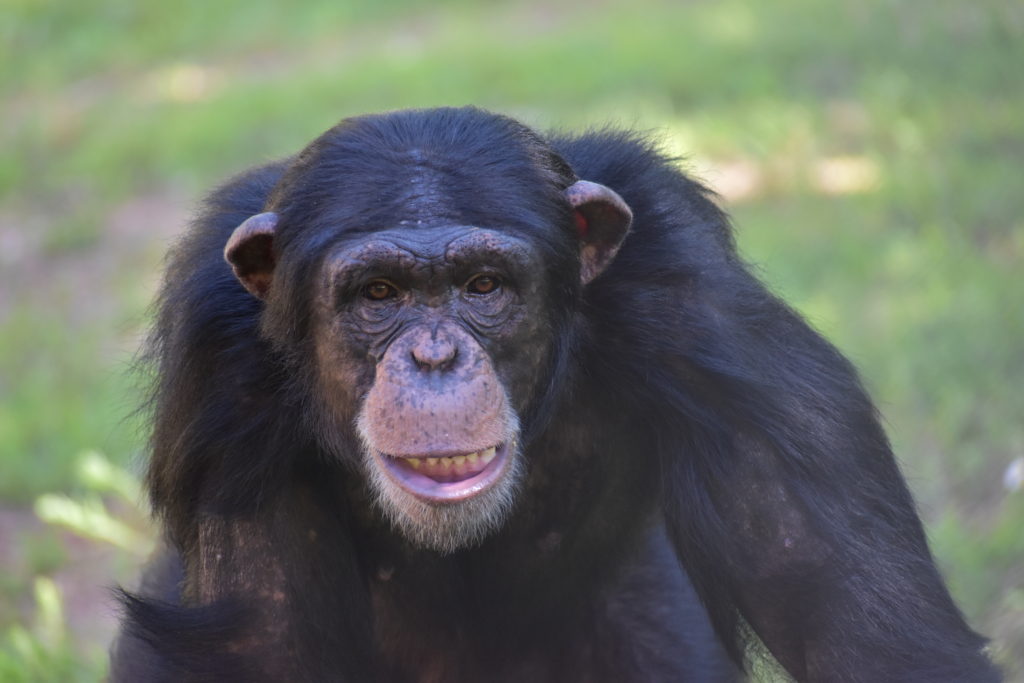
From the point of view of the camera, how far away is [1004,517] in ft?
19.5

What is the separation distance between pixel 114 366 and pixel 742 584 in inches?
215

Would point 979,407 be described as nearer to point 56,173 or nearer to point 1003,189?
point 1003,189

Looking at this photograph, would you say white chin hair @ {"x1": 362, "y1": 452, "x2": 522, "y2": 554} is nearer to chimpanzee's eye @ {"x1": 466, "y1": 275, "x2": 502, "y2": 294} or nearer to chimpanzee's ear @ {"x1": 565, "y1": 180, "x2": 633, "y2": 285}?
chimpanzee's eye @ {"x1": 466, "y1": 275, "x2": 502, "y2": 294}

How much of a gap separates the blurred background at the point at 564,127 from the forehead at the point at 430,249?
132cm

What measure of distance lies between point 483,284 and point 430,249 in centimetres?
20

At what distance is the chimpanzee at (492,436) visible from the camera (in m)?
3.90

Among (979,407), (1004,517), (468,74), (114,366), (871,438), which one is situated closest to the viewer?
(871,438)

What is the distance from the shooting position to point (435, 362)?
3.78 m

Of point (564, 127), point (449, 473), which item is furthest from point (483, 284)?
point (564, 127)

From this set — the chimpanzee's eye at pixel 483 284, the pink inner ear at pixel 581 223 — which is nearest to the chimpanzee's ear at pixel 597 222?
the pink inner ear at pixel 581 223

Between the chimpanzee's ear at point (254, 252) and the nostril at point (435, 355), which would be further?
the chimpanzee's ear at point (254, 252)

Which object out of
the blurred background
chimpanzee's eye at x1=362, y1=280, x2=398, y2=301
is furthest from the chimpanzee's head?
the blurred background

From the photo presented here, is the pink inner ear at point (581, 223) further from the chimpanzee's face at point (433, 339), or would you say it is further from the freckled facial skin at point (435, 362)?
the freckled facial skin at point (435, 362)

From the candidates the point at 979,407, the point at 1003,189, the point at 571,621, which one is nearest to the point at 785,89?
the point at 1003,189
